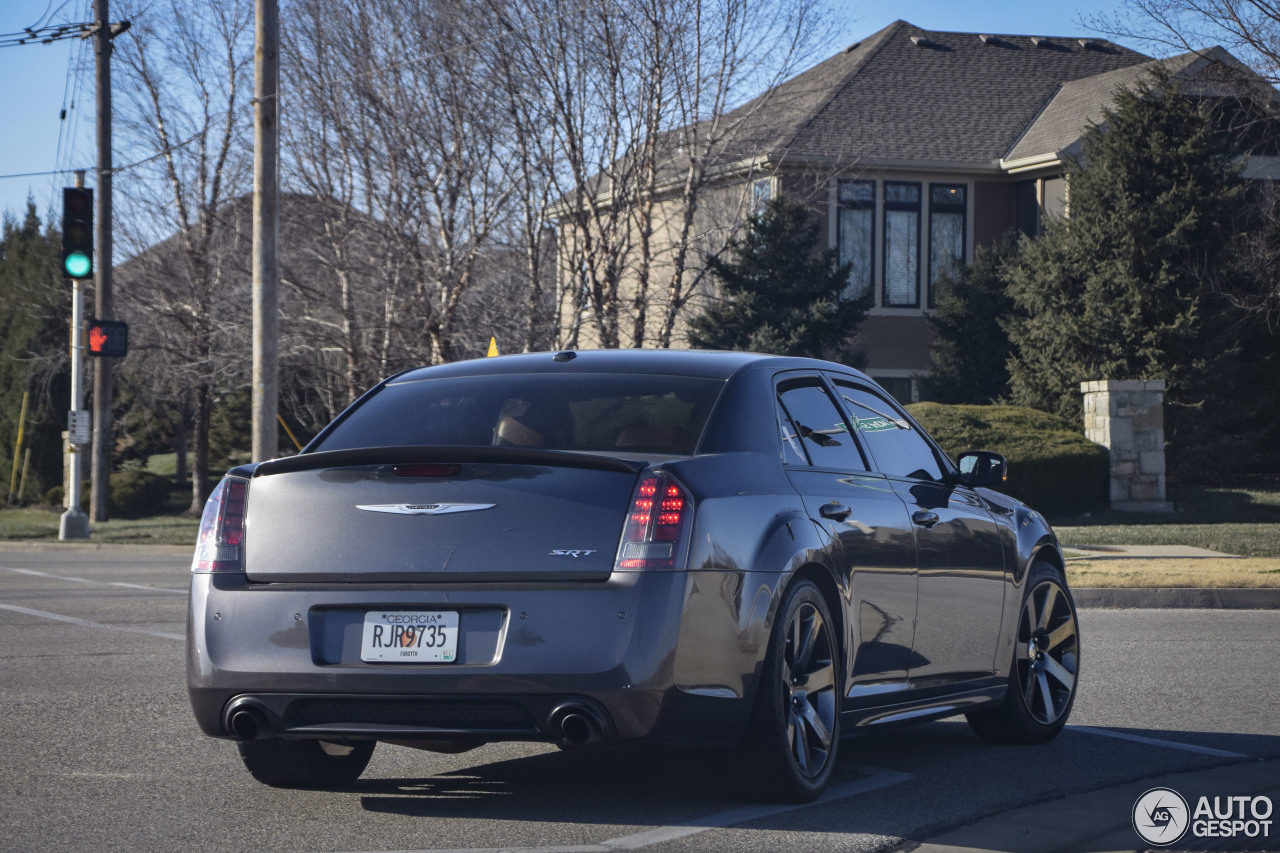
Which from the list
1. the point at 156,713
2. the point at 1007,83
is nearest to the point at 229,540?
the point at 156,713

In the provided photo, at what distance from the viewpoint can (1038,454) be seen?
22.8 m

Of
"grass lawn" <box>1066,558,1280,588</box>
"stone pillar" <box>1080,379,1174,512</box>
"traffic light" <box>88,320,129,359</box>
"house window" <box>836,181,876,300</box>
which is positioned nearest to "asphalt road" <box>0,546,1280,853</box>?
"grass lawn" <box>1066,558,1280,588</box>


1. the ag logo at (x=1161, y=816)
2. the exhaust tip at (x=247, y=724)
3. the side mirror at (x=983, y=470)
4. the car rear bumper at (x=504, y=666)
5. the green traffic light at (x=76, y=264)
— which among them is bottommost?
the ag logo at (x=1161, y=816)

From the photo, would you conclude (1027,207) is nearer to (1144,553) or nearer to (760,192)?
(760,192)

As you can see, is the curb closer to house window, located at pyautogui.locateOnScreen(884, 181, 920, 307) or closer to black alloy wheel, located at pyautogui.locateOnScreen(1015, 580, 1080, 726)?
black alloy wheel, located at pyautogui.locateOnScreen(1015, 580, 1080, 726)

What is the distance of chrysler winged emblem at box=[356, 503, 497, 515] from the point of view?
5070mm

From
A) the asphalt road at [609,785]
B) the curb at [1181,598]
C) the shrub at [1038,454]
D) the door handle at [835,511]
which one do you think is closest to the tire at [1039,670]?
the asphalt road at [609,785]

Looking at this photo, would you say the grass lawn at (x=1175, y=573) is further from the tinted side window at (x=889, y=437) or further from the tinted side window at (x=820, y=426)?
the tinted side window at (x=820, y=426)

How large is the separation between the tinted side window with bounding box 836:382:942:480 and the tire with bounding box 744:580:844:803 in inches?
44.4

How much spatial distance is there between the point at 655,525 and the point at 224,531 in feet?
4.90

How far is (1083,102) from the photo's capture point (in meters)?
33.1

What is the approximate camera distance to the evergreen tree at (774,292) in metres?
27.8

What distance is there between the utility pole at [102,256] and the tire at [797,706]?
989 inches

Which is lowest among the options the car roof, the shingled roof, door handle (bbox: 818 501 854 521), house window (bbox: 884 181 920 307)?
door handle (bbox: 818 501 854 521)
